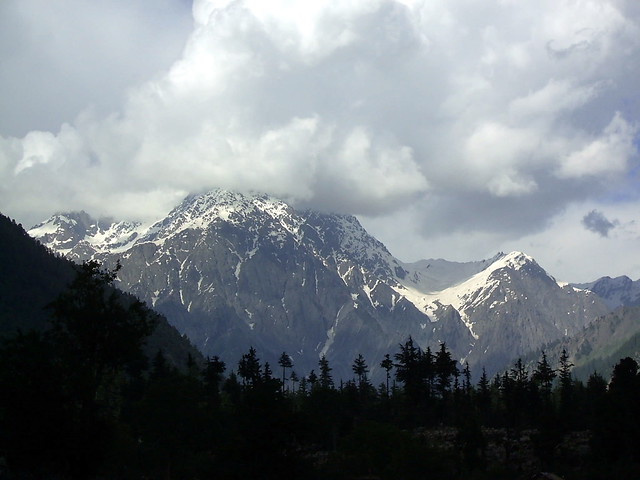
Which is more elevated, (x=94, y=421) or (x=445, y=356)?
(x=445, y=356)

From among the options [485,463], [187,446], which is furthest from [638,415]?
[187,446]

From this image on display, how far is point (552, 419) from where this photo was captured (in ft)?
283

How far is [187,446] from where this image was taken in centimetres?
8312

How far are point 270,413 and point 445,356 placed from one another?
84.9m

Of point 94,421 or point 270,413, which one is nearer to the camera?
point 94,421

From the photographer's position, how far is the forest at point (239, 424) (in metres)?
49.3

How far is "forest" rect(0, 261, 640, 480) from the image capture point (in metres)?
49.3

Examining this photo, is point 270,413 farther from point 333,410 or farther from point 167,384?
point 333,410

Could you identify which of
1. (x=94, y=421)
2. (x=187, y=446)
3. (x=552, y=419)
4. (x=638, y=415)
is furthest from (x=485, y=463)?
(x=94, y=421)

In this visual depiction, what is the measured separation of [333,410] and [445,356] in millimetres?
30092

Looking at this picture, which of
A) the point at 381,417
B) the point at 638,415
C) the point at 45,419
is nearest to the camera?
the point at 45,419

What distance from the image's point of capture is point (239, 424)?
55.3 metres

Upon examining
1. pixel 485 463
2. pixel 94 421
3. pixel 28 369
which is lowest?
pixel 485 463

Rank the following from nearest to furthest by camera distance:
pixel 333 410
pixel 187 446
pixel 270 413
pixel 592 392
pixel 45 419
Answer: pixel 45 419
pixel 270 413
pixel 187 446
pixel 333 410
pixel 592 392
